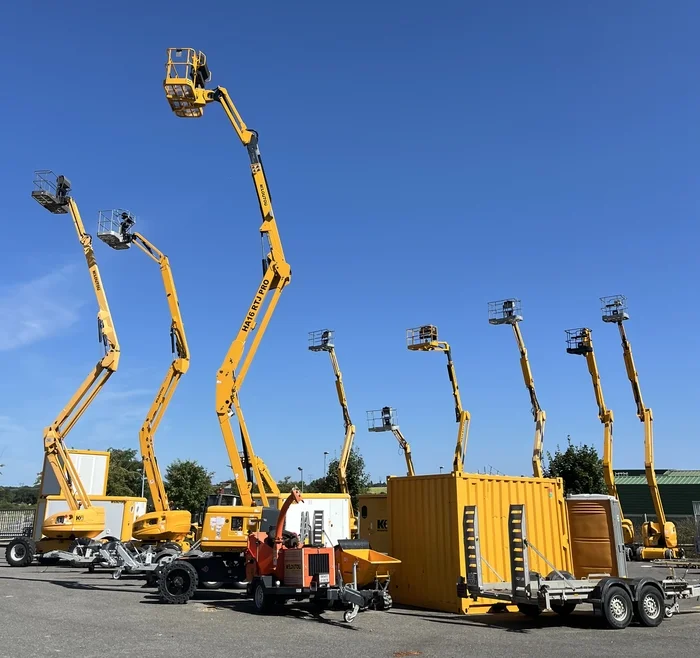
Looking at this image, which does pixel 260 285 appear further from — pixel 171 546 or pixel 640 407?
pixel 640 407

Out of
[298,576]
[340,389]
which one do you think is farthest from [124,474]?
[298,576]

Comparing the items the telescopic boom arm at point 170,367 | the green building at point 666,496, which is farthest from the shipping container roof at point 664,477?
the telescopic boom arm at point 170,367

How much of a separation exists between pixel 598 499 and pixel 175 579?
34.5ft

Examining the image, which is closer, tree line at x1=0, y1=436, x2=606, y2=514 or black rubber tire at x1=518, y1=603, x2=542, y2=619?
black rubber tire at x1=518, y1=603, x2=542, y2=619

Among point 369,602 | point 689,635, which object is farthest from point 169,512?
point 689,635

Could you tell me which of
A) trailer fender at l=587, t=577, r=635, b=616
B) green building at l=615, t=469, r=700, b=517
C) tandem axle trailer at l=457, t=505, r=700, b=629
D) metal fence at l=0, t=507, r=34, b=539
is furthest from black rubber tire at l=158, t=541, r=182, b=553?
green building at l=615, t=469, r=700, b=517

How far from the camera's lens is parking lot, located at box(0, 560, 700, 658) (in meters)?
10.1

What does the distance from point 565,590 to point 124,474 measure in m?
69.1

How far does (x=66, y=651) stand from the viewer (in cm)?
981

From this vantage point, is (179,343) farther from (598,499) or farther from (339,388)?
(598,499)

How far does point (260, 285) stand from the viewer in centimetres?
2166

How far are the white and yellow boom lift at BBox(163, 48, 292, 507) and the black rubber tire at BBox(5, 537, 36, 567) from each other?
30.1ft

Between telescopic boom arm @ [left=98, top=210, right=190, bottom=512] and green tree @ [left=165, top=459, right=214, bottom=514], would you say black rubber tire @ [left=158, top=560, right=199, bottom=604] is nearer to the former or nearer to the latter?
telescopic boom arm @ [left=98, top=210, right=190, bottom=512]

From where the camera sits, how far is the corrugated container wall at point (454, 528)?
14586mm
